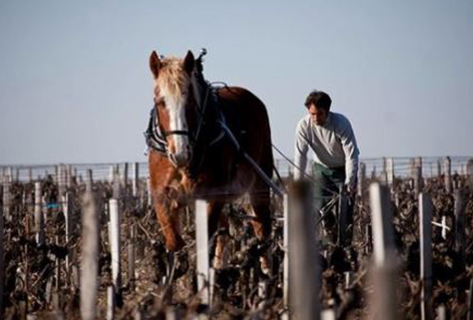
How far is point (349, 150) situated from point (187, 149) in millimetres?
2459

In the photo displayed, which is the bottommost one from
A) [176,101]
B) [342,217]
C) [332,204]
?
[342,217]

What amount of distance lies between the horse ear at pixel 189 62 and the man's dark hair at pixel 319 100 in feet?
5.82

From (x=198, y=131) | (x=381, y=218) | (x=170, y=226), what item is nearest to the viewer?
(x=381, y=218)

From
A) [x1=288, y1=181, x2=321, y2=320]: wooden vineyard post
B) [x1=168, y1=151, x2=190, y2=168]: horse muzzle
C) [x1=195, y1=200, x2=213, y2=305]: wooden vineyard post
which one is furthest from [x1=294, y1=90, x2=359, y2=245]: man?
[x1=288, y1=181, x2=321, y2=320]: wooden vineyard post

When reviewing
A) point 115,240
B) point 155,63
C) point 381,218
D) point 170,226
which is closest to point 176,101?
point 155,63

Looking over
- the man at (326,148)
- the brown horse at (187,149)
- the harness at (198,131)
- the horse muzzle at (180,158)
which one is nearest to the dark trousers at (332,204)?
the man at (326,148)

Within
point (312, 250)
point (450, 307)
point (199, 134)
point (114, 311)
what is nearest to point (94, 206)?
→ point (312, 250)

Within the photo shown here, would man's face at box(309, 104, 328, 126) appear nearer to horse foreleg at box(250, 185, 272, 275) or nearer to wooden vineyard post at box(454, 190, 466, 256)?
horse foreleg at box(250, 185, 272, 275)

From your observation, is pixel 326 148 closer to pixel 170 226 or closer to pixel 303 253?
pixel 170 226

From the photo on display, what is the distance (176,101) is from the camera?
6230mm

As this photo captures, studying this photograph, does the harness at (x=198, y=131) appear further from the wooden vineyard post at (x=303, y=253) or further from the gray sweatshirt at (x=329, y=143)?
the wooden vineyard post at (x=303, y=253)

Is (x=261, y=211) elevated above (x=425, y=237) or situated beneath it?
elevated above

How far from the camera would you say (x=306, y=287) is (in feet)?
6.90

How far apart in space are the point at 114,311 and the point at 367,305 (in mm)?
1954
